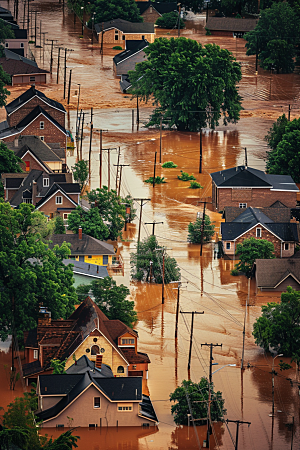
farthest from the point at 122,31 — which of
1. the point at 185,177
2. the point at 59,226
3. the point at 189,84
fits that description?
the point at 59,226

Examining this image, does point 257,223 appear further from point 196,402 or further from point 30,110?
point 30,110

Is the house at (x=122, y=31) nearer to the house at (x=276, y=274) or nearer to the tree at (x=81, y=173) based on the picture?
the tree at (x=81, y=173)

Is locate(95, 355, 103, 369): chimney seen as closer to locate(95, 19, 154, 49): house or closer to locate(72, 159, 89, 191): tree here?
locate(72, 159, 89, 191): tree

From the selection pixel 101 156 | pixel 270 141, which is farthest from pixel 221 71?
pixel 101 156

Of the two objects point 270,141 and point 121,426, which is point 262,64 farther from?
point 121,426

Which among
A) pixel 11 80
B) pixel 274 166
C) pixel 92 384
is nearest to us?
pixel 92 384

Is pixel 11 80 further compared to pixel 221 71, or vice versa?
pixel 11 80

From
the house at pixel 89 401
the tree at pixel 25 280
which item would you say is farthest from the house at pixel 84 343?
the house at pixel 89 401

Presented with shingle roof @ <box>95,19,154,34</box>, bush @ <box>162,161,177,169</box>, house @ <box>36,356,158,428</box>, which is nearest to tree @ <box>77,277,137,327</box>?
house @ <box>36,356,158,428</box>
